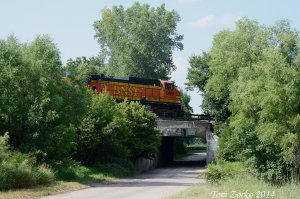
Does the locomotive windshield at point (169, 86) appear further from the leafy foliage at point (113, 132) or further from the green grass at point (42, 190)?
the green grass at point (42, 190)

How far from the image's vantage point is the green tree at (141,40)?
6975 centimetres

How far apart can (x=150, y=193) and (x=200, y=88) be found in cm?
3676

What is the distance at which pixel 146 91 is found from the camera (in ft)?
180

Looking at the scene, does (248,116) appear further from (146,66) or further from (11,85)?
(146,66)

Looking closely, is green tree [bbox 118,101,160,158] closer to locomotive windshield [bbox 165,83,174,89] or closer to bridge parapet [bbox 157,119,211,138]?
bridge parapet [bbox 157,119,211,138]

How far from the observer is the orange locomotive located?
51.4 m

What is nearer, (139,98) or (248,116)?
(248,116)

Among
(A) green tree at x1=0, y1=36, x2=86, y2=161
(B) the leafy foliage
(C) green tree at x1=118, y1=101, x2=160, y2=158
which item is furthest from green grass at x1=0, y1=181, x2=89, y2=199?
(C) green tree at x1=118, y1=101, x2=160, y2=158

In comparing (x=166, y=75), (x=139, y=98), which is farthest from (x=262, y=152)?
(x=166, y=75)

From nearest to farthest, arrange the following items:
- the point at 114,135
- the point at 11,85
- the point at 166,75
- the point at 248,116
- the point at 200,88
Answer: the point at 11,85, the point at 248,116, the point at 114,135, the point at 200,88, the point at 166,75

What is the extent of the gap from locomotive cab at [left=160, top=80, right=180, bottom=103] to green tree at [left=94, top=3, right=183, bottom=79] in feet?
45.3

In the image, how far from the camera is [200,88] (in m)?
59.8

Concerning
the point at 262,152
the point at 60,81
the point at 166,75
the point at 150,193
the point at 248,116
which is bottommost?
the point at 150,193

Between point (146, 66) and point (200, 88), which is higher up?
point (146, 66)
